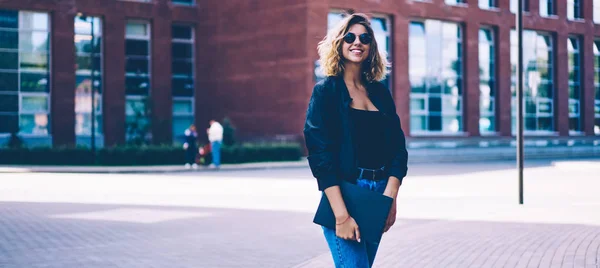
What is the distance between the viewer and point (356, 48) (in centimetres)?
371

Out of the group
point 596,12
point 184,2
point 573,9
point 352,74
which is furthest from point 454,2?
point 352,74

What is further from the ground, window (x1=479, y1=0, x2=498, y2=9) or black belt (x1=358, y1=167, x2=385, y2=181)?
window (x1=479, y1=0, x2=498, y2=9)

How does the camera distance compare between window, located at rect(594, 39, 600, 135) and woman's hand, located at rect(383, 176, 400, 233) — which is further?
window, located at rect(594, 39, 600, 135)

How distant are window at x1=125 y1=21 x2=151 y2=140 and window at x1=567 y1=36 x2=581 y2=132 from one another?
2576 cm

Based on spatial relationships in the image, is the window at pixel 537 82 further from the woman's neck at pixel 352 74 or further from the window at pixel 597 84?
the woman's neck at pixel 352 74

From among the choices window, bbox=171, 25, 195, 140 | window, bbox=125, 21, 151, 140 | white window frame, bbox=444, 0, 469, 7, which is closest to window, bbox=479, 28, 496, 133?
white window frame, bbox=444, 0, 469, 7

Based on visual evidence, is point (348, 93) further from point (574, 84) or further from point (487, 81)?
point (574, 84)

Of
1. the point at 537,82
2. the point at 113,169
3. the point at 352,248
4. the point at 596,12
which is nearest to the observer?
the point at 352,248

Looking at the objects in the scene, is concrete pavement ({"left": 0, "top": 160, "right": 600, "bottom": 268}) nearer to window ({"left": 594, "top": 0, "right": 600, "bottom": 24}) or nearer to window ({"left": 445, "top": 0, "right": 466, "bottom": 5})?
window ({"left": 445, "top": 0, "right": 466, "bottom": 5})

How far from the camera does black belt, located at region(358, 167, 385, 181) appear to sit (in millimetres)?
3553

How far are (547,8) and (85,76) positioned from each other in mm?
27220

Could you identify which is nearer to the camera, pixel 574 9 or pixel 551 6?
pixel 551 6

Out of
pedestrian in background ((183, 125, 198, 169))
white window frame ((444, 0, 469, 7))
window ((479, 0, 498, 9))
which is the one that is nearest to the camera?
pedestrian in background ((183, 125, 198, 169))

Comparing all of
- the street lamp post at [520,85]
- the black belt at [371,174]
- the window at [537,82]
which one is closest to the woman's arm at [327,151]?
the black belt at [371,174]
